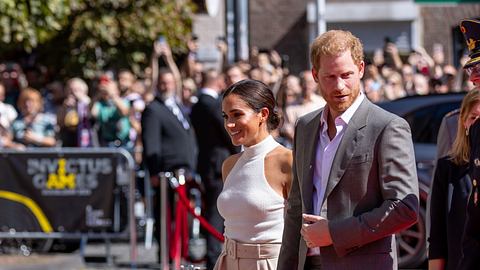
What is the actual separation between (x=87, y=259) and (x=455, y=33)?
19.9 meters

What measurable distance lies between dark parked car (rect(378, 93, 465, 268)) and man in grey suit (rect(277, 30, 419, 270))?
7.15m

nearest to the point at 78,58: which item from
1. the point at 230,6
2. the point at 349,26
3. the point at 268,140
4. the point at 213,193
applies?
the point at 230,6

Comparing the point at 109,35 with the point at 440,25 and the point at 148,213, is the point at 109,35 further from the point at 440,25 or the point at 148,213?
the point at 440,25

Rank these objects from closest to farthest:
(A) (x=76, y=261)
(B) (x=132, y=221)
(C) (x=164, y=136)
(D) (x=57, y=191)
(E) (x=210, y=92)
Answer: (E) (x=210, y=92), (C) (x=164, y=136), (B) (x=132, y=221), (A) (x=76, y=261), (D) (x=57, y=191)

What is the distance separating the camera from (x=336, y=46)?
512 centimetres

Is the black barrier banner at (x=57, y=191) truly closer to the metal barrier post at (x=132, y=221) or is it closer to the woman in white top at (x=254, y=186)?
the metal barrier post at (x=132, y=221)

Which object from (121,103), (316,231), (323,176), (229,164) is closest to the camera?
(316,231)

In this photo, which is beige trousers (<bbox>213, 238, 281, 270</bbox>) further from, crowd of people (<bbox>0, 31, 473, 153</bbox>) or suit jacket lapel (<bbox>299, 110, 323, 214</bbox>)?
crowd of people (<bbox>0, 31, 473, 153</bbox>)

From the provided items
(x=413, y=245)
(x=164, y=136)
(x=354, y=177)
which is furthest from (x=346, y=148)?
(x=164, y=136)

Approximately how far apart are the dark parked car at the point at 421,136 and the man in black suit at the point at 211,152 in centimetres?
184

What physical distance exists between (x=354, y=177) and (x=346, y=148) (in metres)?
0.13

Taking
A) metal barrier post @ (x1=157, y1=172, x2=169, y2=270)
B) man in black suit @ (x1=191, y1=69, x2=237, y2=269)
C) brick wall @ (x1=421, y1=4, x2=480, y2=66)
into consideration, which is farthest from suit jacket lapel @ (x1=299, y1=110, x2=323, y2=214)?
brick wall @ (x1=421, y1=4, x2=480, y2=66)

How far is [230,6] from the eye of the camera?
17.7 meters

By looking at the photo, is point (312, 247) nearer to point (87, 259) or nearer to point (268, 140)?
point (268, 140)
